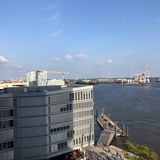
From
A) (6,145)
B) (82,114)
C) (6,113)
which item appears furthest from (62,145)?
(6,113)

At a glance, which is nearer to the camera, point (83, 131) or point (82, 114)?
point (82, 114)

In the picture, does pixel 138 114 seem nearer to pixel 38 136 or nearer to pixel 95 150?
pixel 95 150

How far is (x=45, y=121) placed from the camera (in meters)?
65.5

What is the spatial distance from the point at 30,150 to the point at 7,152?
14.5ft

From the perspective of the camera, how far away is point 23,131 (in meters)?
64.1

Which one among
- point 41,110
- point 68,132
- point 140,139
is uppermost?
point 41,110

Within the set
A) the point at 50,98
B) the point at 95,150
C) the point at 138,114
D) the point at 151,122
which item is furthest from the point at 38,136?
the point at 138,114

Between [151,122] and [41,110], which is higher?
[41,110]

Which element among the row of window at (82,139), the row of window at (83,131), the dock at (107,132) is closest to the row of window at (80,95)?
the row of window at (83,131)

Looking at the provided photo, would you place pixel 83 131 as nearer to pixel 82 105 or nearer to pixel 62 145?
pixel 82 105

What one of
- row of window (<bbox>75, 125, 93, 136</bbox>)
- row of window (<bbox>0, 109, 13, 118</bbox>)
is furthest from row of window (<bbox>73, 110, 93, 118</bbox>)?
row of window (<bbox>0, 109, 13, 118</bbox>)

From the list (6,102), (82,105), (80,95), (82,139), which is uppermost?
(80,95)

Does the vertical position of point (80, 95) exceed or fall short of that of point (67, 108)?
it exceeds it

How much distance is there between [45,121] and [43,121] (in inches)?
14.0
